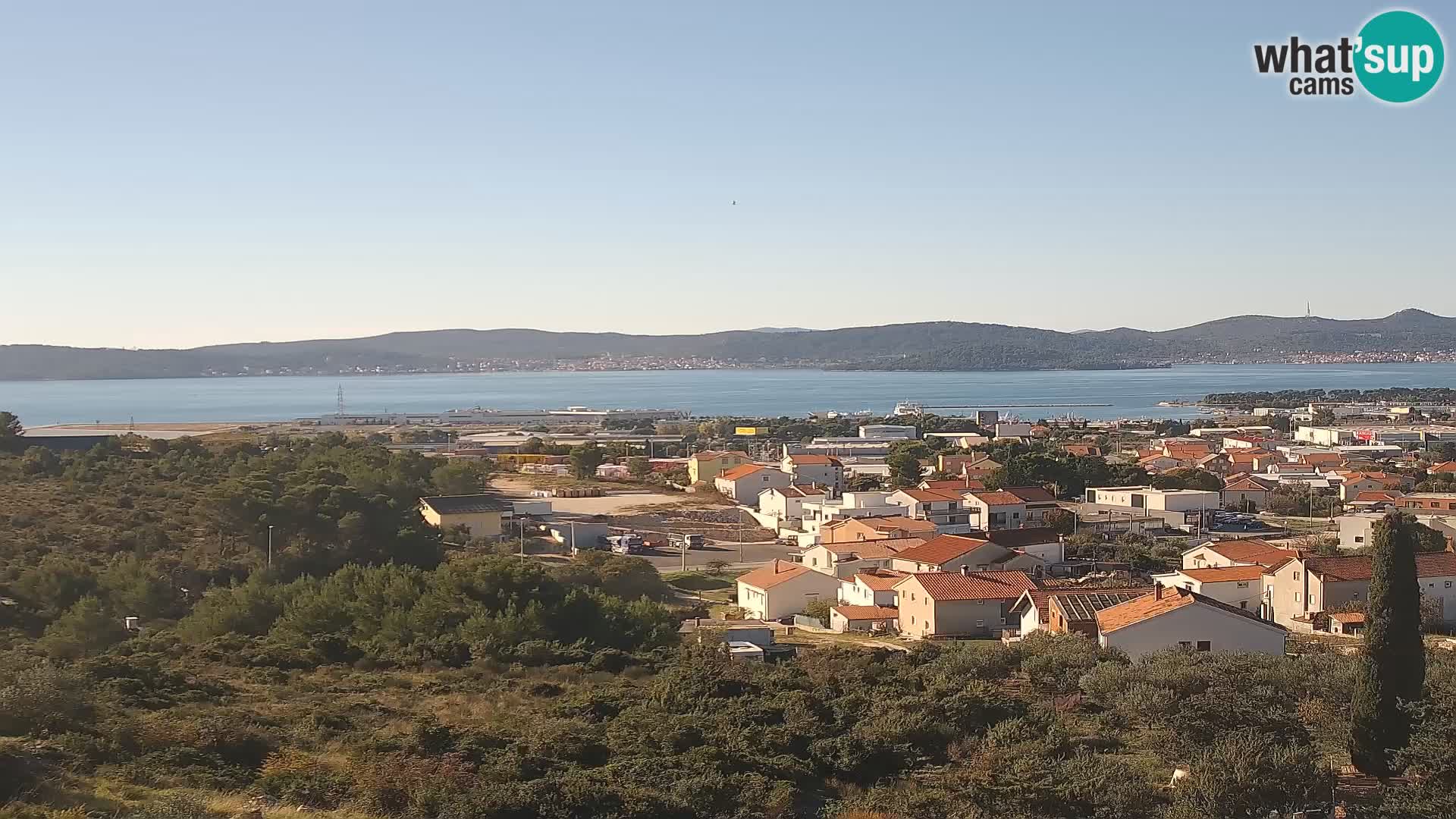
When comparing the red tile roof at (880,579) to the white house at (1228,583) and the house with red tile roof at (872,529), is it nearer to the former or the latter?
the house with red tile roof at (872,529)

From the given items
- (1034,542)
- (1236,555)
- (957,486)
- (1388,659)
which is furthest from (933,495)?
(1388,659)

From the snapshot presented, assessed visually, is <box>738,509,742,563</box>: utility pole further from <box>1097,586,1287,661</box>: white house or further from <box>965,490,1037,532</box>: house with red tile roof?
<box>1097,586,1287,661</box>: white house

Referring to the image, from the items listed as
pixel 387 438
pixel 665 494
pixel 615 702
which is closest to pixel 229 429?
pixel 387 438

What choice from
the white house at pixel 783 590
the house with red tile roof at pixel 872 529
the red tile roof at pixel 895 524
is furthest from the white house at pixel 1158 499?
the white house at pixel 783 590

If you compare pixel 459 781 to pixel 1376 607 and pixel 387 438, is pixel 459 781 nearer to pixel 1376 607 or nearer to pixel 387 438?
pixel 1376 607

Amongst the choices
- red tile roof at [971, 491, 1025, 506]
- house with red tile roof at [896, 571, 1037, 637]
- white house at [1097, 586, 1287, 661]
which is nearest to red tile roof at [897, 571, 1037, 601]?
house with red tile roof at [896, 571, 1037, 637]

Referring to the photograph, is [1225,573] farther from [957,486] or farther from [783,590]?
[957,486]
